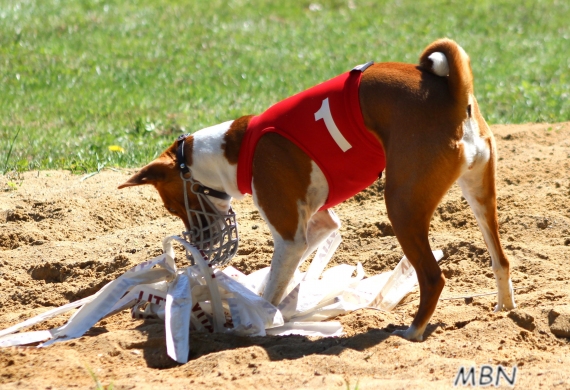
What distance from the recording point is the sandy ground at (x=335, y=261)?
12.3ft

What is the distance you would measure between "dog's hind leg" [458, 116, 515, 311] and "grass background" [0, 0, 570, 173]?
3.90m

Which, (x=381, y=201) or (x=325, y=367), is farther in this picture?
(x=381, y=201)

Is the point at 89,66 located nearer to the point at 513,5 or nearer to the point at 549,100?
the point at 549,100

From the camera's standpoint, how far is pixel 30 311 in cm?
504

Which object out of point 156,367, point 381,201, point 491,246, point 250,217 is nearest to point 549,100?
point 381,201

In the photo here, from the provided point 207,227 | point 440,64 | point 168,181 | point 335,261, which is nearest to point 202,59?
point 335,261

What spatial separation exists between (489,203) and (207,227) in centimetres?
164

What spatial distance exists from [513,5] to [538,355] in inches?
554

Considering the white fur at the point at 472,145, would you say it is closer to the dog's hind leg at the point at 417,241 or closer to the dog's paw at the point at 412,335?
the dog's hind leg at the point at 417,241

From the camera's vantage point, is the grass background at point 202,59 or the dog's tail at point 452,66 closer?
the dog's tail at point 452,66

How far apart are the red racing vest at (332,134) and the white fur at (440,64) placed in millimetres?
407

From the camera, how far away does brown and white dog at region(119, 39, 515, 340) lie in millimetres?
4152

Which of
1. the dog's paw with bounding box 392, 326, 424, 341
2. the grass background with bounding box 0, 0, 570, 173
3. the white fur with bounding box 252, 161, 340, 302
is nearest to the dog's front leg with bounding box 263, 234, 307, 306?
the white fur with bounding box 252, 161, 340, 302

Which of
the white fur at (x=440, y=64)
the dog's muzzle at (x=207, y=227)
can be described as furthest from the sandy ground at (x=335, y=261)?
the white fur at (x=440, y=64)
